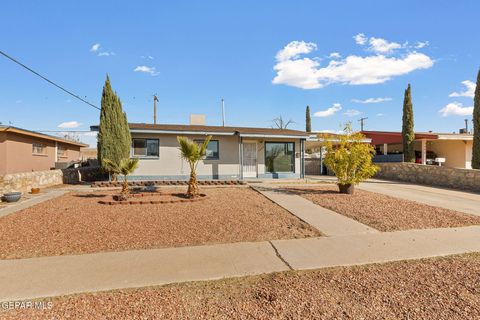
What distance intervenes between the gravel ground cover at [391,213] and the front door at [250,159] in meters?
6.27

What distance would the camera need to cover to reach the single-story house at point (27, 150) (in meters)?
14.2

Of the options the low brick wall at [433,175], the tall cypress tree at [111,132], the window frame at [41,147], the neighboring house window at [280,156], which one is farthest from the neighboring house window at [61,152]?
the low brick wall at [433,175]

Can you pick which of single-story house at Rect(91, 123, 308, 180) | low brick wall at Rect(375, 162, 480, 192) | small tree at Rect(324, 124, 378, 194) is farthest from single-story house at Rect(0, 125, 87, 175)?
low brick wall at Rect(375, 162, 480, 192)

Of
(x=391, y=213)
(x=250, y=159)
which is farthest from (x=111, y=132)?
(x=391, y=213)

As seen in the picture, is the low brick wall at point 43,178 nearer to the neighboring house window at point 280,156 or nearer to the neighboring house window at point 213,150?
the neighboring house window at point 213,150

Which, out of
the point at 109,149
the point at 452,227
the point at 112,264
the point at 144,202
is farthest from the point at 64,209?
the point at 452,227

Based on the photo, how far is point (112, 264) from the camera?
13.2 ft

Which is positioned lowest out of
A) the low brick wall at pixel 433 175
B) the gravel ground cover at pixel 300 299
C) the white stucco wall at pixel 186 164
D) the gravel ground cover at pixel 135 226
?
the gravel ground cover at pixel 300 299

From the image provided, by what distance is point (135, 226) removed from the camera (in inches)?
239

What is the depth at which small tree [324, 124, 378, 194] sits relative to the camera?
10398mm

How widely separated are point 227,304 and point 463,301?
2.74m

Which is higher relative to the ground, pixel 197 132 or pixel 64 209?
pixel 197 132

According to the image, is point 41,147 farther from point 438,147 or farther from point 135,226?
point 438,147

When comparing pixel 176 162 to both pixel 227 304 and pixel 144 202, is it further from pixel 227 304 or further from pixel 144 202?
pixel 227 304
